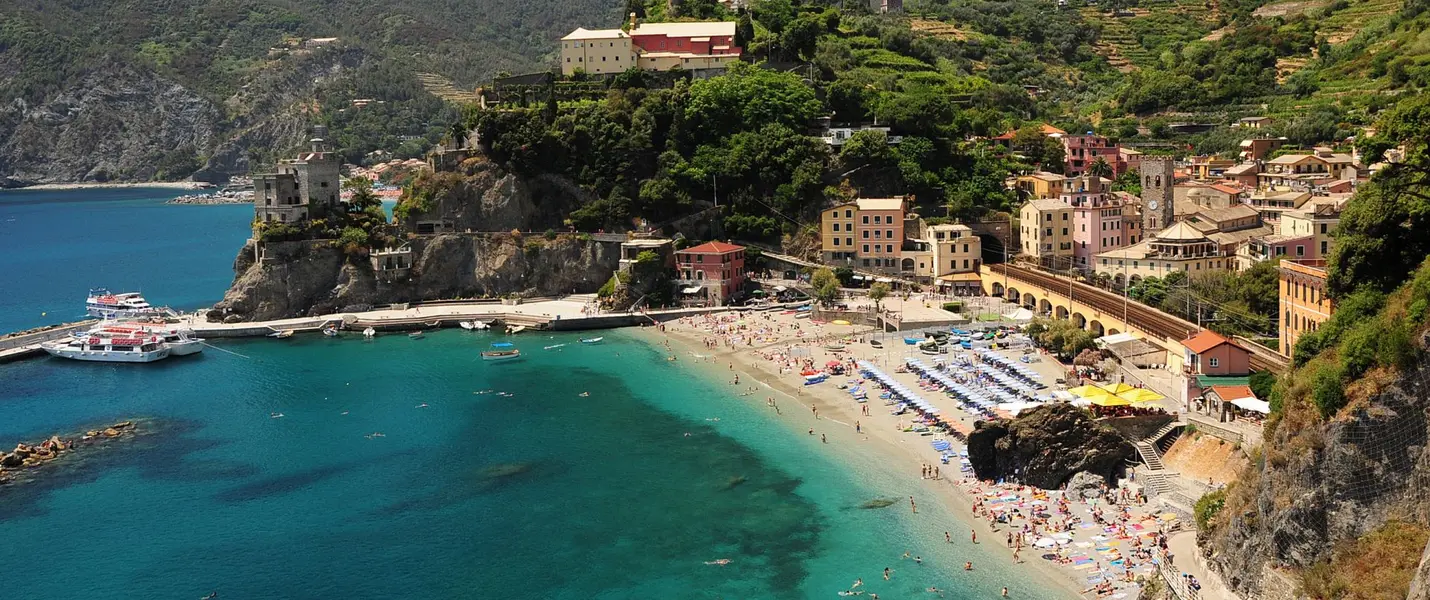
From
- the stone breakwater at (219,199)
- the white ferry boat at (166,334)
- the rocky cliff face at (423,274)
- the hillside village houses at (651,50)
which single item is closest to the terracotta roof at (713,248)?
the rocky cliff face at (423,274)

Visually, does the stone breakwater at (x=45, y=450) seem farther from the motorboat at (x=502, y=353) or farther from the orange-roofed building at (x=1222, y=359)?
the orange-roofed building at (x=1222, y=359)

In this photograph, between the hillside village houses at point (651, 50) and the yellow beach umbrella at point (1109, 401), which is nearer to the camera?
A: the yellow beach umbrella at point (1109, 401)

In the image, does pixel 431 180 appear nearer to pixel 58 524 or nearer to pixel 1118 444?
pixel 58 524

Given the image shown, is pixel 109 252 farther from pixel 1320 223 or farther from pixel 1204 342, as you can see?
pixel 1204 342

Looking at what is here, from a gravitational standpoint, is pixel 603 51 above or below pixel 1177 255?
above

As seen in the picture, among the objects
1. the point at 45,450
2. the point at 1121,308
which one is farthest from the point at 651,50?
the point at 45,450

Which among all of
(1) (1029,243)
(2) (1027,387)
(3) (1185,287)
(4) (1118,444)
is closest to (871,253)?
(1) (1029,243)
